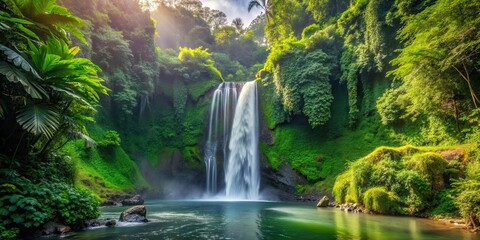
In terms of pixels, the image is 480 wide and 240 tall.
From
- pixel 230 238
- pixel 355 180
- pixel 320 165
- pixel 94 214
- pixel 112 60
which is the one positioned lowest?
pixel 230 238

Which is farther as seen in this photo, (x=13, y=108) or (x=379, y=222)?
(x=379, y=222)

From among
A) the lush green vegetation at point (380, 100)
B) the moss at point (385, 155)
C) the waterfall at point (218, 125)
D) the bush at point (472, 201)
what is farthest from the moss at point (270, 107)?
the bush at point (472, 201)

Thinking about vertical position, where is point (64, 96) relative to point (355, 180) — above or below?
above

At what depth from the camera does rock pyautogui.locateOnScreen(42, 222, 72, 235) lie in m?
6.82

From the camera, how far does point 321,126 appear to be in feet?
74.6

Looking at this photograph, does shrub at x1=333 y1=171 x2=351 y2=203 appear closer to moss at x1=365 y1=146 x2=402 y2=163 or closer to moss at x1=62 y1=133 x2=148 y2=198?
moss at x1=365 y1=146 x2=402 y2=163

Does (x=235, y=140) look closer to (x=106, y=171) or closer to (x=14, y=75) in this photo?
(x=106, y=171)

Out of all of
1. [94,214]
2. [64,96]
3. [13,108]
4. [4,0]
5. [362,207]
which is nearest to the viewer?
[4,0]

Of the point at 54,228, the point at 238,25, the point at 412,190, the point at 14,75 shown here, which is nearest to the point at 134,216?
the point at 54,228

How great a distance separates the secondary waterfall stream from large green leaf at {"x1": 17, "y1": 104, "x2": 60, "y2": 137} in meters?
17.6

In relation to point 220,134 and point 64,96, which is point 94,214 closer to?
point 64,96

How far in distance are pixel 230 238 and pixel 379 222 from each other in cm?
557

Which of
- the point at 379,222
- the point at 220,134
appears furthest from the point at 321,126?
the point at 379,222

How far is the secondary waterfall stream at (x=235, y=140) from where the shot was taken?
75.7ft
